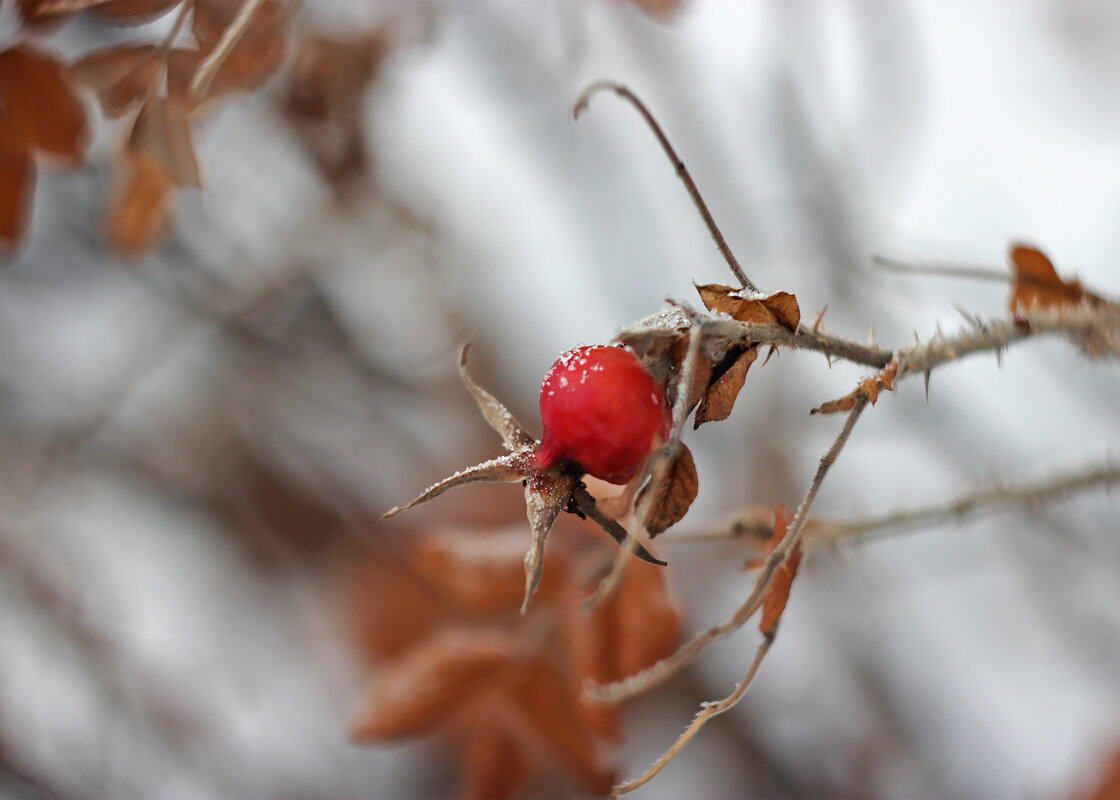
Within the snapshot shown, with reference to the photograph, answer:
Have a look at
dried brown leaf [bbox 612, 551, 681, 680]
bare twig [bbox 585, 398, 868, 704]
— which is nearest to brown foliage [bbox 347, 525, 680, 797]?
dried brown leaf [bbox 612, 551, 681, 680]

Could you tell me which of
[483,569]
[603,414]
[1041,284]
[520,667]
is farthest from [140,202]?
[1041,284]

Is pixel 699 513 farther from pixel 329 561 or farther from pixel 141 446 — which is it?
pixel 141 446

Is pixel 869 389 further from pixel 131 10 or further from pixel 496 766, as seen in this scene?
pixel 496 766

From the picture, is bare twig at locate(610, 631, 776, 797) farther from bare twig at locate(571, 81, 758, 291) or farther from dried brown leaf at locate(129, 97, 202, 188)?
dried brown leaf at locate(129, 97, 202, 188)

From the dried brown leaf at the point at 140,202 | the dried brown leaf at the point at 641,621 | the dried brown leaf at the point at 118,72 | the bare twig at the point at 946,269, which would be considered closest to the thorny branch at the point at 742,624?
the bare twig at the point at 946,269

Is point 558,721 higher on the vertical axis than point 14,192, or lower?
lower

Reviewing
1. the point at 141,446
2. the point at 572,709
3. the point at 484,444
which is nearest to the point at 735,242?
the point at 484,444
